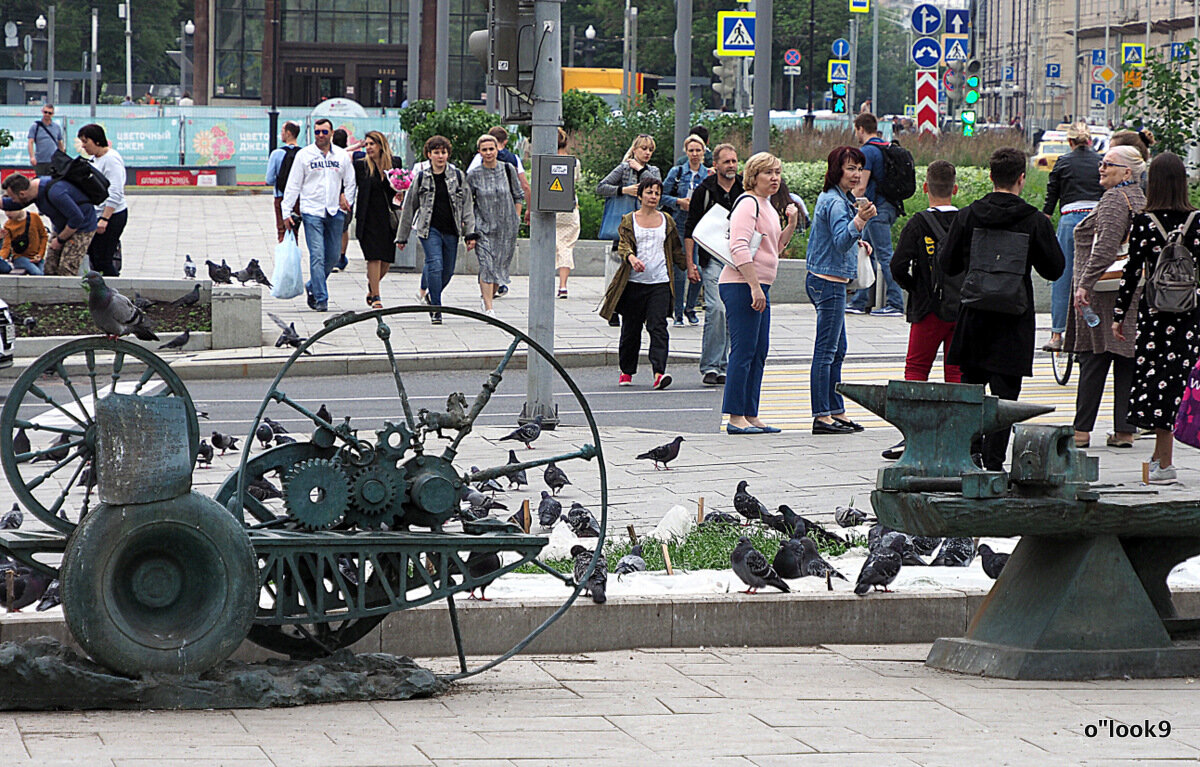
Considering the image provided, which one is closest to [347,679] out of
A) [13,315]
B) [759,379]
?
[759,379]

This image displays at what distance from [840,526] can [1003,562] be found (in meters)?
1.38

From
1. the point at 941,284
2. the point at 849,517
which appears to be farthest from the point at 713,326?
the point at 849,517

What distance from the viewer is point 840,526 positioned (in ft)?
25.8

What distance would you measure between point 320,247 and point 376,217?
683 mm

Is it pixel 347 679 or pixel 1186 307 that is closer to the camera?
pixel 347 679

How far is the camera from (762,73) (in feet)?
58.5

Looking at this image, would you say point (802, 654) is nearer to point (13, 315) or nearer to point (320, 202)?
point (13, 315)

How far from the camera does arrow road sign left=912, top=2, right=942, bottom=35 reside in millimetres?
26672

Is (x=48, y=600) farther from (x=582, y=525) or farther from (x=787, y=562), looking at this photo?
(x=787, y=562)

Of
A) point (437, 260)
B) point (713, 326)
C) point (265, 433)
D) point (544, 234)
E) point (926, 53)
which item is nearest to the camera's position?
point (265, 433)

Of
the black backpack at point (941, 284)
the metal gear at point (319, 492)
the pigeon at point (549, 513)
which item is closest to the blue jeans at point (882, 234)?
the black backpack at point (941, 284)

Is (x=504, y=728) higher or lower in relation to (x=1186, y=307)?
lower

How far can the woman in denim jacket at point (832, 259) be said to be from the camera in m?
10.9

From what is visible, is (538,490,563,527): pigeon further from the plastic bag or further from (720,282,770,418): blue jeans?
the plastic bag
